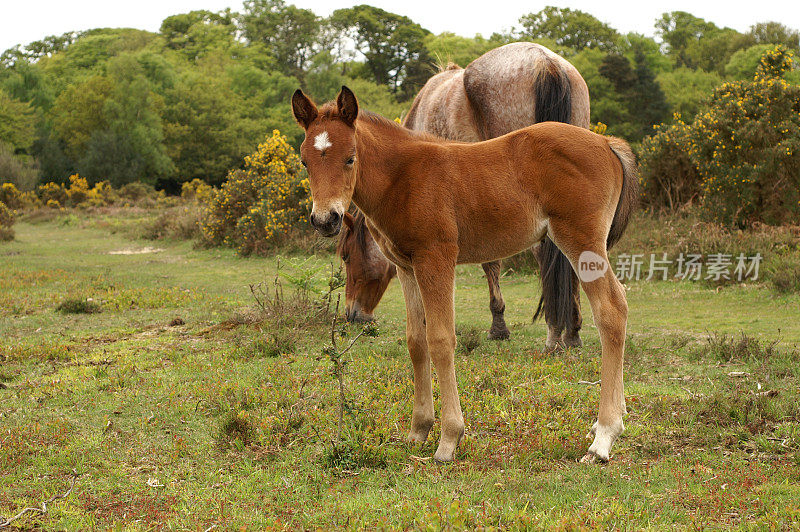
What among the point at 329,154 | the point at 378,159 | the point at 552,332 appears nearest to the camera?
the point at 329,154

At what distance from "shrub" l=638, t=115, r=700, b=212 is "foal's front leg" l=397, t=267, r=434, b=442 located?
46.9ft

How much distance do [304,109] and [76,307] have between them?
27.2ft

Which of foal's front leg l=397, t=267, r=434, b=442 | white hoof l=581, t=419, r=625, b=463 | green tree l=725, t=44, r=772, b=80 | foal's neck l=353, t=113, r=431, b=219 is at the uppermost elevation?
green tree l=725, t=44, r=772, b=80

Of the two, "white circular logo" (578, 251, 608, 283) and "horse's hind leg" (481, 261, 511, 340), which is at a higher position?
"white circular logo" (578, 251, 608, 283)

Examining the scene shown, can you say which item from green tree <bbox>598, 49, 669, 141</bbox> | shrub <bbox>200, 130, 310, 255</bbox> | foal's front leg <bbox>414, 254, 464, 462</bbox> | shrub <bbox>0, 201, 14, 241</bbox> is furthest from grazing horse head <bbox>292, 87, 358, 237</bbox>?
green tree <bbox>598, 49, 669, 141</bbox>

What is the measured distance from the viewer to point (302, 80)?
75.2 m

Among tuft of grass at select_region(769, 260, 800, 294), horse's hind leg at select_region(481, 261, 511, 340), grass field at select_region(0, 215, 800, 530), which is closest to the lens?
grass field at select_region(0, 215, 800, 530)

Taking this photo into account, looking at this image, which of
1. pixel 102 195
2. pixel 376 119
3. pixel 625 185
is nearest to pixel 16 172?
pixel 102 195

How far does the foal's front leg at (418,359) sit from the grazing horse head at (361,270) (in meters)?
4.11

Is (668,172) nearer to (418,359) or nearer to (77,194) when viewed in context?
(418,359)

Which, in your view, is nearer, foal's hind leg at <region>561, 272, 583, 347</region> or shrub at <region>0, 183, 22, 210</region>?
foal's hind leg at <region>561, 272, 583, 347</region>

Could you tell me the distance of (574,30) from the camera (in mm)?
66500

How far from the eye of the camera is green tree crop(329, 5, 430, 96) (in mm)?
66688

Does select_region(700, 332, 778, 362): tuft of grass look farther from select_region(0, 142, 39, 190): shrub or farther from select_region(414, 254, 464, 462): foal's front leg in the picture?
select_region(0, 142, 39, 190): shrub
